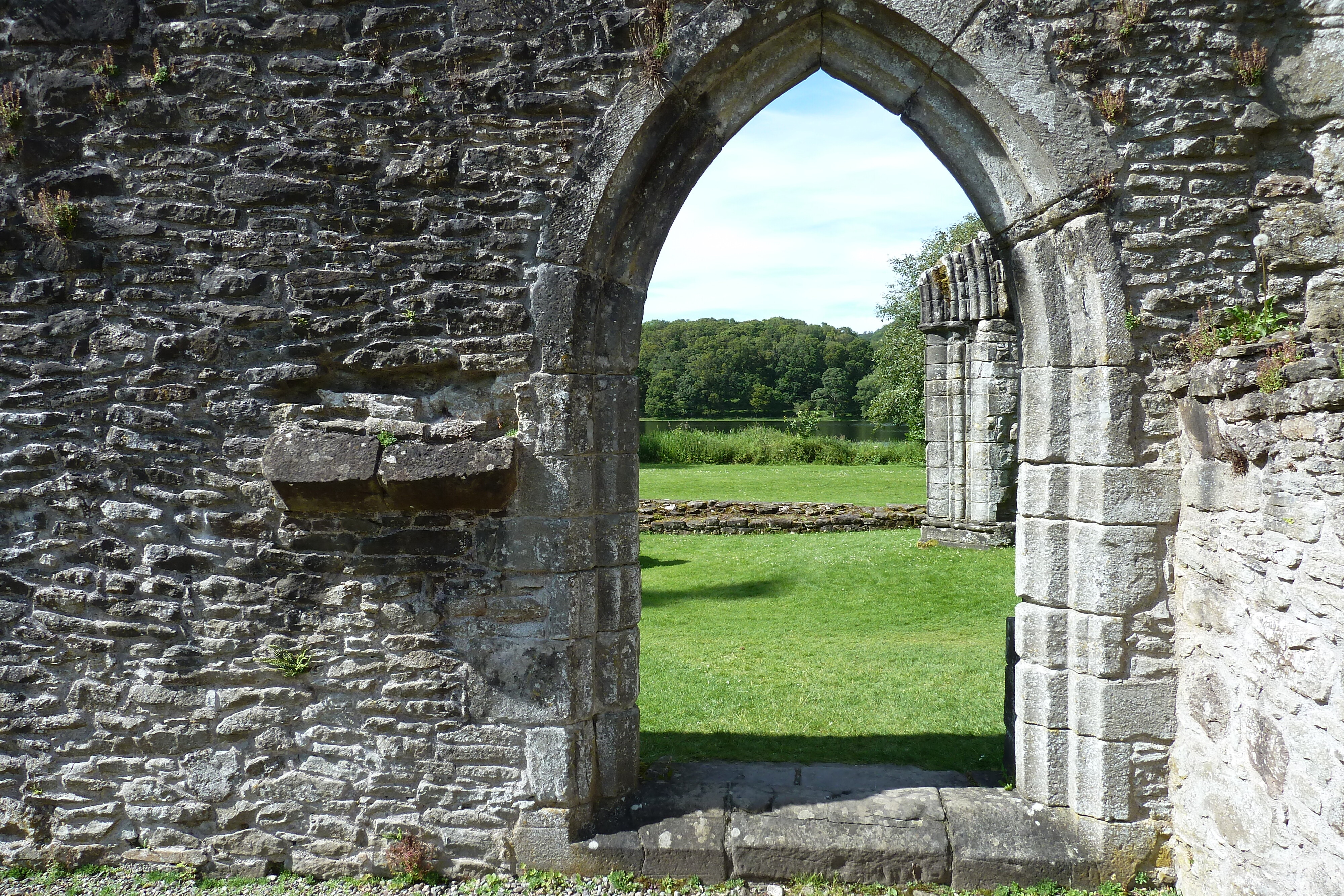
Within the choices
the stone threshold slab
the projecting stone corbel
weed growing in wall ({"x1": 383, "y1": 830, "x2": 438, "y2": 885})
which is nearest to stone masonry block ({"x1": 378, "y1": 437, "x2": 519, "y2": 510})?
the projecting stone corbel

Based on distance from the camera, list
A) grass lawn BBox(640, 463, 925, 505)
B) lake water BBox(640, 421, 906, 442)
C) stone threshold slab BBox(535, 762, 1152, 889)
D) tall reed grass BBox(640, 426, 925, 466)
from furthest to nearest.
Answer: lake water BBox(640, 421, 906, 442), tall reed grass BBox(640, 426, 925, 466), grass lawn BBox(640, 463, 925, 505), stone threshold slab BBox(535, 762, 1152, 889)

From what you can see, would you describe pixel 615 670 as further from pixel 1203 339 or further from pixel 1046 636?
pixel 1203 339

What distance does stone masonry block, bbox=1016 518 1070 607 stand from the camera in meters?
3.53

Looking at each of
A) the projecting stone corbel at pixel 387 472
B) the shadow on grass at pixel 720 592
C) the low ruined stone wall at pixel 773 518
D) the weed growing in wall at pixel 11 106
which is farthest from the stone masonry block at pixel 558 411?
the low ruined stone wall at pixel 773 518

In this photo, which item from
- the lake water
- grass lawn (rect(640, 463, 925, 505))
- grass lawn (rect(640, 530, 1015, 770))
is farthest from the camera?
the lake water

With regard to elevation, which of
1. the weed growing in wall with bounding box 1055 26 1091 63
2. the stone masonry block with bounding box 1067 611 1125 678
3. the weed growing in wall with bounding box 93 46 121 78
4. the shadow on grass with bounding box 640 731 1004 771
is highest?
the weed growing in wall with bounding box 93 46 121 78

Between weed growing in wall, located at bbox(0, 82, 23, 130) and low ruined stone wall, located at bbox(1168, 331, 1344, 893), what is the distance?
5219 mm

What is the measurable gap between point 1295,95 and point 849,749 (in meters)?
3.93

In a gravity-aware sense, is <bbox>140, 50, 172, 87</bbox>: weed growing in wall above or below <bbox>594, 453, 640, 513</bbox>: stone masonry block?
above

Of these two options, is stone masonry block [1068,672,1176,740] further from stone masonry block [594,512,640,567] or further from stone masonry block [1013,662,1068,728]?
stone masonry block [594,512,640,567]

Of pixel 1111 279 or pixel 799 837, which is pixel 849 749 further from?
pixel 1111 279

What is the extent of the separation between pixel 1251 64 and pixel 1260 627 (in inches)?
88.5

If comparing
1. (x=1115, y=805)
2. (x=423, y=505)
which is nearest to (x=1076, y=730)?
(x=1115, y=805)

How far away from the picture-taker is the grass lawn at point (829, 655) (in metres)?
5.04
